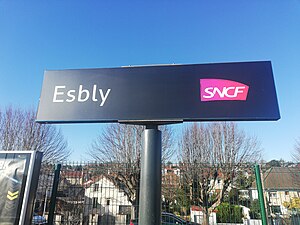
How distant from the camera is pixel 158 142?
2273 mm

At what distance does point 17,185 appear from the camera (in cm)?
275

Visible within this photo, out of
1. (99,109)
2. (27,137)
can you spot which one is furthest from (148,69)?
(27,137)

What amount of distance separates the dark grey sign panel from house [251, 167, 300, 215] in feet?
7.15

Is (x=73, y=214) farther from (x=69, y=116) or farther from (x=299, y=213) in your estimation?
(x=299, y=213)

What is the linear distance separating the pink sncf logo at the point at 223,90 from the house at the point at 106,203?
268cm

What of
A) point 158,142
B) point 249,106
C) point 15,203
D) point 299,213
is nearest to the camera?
point 249,106

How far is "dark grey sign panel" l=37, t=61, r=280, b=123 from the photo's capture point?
85.3 inches

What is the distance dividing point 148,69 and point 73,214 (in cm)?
318

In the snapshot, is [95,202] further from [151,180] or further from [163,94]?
[163,94]

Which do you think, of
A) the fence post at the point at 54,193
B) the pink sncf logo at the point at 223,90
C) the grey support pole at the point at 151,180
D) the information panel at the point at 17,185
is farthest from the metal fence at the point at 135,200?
the pink sncf logo at the point at 223,90

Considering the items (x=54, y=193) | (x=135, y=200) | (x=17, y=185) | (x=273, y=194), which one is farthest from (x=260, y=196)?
(x=17, y=185)

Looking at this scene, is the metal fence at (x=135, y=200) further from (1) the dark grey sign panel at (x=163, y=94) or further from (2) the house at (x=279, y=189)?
(1) the dark grey sign panel at (x=163, y=94)

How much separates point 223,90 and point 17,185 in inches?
124

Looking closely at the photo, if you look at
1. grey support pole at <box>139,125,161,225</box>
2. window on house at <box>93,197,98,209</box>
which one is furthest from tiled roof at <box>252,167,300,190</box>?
window on house at <box>93,197,98,209</box>
